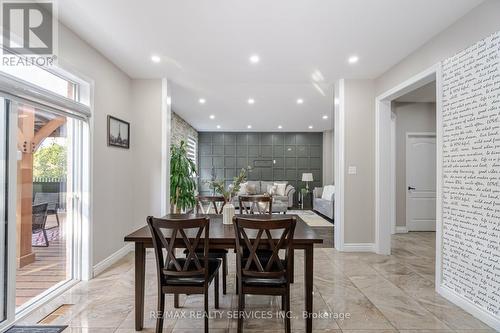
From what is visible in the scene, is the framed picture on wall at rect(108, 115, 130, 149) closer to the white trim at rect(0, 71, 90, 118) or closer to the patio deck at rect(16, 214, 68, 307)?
the white trim at rect(0, 71, 90, 118)

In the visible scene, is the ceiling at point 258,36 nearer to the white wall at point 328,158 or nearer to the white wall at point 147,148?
the white wall at point 147,148

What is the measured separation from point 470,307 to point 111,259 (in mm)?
3994

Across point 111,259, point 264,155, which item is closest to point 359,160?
point 111,259

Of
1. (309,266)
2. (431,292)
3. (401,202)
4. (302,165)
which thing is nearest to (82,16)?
(309,266)

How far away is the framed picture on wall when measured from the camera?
11.5 ft

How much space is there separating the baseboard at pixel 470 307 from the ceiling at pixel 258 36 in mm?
2658

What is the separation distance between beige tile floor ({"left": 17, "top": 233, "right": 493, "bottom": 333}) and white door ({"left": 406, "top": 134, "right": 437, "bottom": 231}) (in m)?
2.30

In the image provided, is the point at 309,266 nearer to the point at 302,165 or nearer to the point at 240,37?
the point at 240,37

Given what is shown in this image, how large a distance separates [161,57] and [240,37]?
1166mm

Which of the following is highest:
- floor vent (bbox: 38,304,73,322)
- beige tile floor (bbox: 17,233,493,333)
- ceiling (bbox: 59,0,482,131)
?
ceiling (bbox: 59,0,482,131)

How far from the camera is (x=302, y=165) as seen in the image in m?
9.65

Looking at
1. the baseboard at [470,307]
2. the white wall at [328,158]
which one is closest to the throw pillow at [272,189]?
the white wall at [328,158]

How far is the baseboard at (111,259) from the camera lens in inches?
126

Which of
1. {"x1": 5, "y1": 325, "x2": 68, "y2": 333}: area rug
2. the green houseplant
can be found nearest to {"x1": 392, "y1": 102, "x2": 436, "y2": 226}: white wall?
the green houseplant
